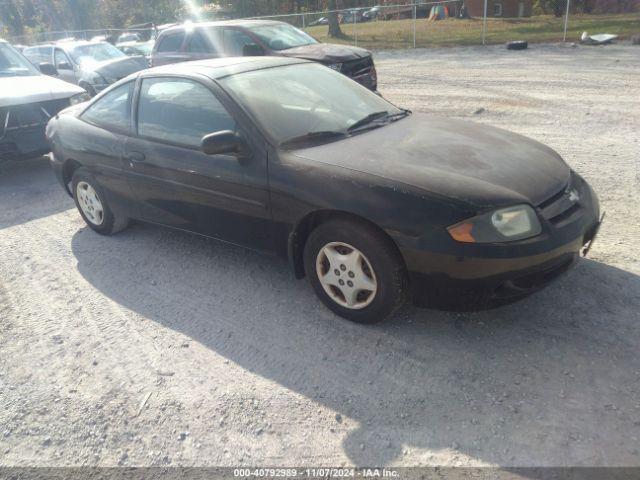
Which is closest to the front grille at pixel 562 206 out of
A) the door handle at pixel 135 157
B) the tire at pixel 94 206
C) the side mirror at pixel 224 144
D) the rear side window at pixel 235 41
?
the side mirror at pixel 224 144

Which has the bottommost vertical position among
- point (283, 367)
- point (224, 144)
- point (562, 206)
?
point (283, 367)

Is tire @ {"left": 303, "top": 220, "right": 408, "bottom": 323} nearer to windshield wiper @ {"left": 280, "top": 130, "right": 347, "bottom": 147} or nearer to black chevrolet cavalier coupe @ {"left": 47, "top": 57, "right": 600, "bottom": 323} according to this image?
black chevrolet cavalier coupe @ {"left": 47, "top": 57, "right": 600, "bottom": 323}

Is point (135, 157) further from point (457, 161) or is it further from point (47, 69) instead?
point (47, 69)

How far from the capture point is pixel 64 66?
43.2ft

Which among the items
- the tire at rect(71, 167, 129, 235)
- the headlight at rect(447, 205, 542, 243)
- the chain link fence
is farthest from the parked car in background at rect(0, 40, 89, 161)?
the chain link fence

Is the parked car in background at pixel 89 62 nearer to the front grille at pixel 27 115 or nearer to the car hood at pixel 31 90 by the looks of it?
the car hood at pixel 31 90

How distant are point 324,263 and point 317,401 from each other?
0.91 metres

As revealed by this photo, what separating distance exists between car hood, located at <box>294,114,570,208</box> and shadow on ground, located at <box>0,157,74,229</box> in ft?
12.8

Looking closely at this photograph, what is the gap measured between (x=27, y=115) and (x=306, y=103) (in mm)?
4816

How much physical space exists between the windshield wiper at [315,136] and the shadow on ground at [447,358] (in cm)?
106

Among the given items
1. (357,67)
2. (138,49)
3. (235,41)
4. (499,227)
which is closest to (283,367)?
(499,227)

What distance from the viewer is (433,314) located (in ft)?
11.0

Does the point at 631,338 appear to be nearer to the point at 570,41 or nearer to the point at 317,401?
the point at 317,401

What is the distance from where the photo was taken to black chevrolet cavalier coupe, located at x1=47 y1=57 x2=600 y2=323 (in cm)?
283
